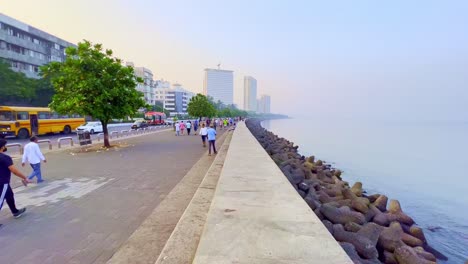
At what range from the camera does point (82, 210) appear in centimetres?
537

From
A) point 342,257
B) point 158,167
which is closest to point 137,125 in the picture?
point 158,167

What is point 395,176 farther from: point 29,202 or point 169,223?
point 29,202

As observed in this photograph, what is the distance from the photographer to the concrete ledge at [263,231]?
2715mm

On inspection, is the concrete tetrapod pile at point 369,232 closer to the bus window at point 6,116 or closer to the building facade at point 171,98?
the bus window at point 6,116

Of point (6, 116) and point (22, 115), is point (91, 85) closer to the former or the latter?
point (6, 116)

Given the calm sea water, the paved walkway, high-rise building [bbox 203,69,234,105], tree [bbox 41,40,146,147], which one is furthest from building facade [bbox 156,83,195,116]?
the paved walkway

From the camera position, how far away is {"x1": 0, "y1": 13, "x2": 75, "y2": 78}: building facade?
1521 inches

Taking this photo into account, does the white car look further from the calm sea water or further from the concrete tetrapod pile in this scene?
the concrete tetrapod pile

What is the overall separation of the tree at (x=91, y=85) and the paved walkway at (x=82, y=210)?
175 inches

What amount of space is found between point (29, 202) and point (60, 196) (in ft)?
1.92

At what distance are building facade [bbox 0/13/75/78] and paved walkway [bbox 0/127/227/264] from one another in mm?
39179

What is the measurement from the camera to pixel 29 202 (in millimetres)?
5879

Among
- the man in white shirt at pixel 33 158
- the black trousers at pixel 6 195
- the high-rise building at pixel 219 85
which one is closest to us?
the black trousers at pixel 6 195

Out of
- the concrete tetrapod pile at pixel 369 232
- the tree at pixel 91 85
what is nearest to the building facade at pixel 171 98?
the tree at pixel 91 85
